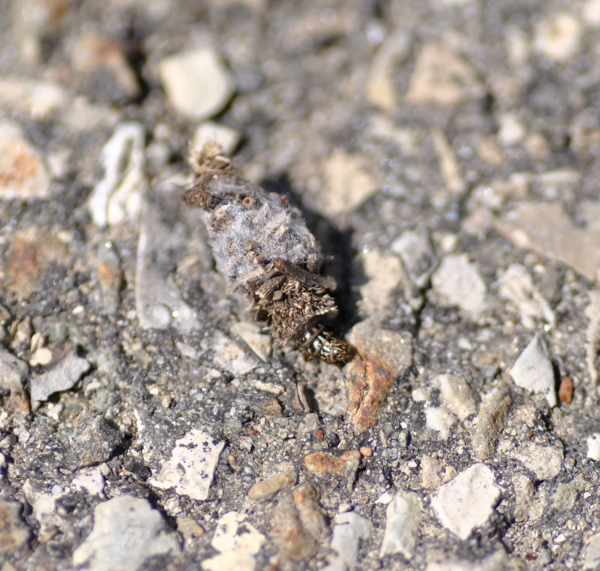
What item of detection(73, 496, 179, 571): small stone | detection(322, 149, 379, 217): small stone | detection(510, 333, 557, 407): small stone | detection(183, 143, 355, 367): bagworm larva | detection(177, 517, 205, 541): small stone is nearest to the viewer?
detection(73, 496, 179, 571): small stone

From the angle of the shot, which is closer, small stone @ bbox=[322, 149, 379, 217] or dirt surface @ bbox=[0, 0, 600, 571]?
dirt surface @ bbox=[0, 0, 600, 571]

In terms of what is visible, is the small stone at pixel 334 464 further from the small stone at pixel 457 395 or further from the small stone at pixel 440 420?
the small stone at pixel 457 395

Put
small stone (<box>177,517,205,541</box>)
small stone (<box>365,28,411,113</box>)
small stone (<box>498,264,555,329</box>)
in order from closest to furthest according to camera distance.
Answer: small stone (<box>177,517,205,541</box>) < small stone (<box>498,264,555,329</box>) < small stone (<box>365,28,411,113</box>)

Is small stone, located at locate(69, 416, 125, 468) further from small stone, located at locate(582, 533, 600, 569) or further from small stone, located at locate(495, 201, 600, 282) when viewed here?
small stone, located at locate(495, 201, 600, 282)

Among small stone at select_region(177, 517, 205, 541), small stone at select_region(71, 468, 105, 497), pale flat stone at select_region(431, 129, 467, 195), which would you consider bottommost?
small stone at select_region(177, 517, 205, 541)

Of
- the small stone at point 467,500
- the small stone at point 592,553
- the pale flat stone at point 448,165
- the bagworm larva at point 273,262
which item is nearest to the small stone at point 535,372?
the small stone at point 467,500

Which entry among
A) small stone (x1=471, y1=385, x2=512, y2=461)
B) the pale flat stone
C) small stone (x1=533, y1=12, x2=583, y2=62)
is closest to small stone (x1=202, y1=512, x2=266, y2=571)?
small stone (x1=471, y1=385, x2=512, y2=461)

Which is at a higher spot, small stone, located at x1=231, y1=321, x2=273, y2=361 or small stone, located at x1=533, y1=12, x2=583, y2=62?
small stone, located at x1=533, y1=12, x2=583, y2=62

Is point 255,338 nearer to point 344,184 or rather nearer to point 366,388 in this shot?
point 366,388
